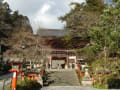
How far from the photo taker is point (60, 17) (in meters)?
20.0

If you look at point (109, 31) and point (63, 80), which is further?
point (63, 80)

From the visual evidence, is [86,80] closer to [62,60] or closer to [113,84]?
[113,84]

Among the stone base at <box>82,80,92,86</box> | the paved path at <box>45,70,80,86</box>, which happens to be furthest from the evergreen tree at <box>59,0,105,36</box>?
the stone base at <box>82,80,92,86</box>

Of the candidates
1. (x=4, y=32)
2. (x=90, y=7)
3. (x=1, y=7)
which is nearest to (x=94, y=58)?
(x=90, y=7)

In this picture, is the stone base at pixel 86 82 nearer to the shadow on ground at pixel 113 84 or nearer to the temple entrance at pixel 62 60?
the shadow on ground at pixel 113 84

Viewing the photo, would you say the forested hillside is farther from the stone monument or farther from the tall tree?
the tall tree

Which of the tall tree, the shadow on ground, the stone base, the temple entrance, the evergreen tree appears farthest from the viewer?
the temple entrance

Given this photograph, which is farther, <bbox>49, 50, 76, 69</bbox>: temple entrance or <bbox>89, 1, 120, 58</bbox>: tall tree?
<bbox>49, 50, 76, 69</bbox>: temple entrance

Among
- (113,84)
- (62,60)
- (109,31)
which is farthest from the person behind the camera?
(62,60)

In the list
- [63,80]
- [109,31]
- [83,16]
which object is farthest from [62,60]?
[109,31]

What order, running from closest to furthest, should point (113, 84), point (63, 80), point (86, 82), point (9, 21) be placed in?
point (113, 84), point (86, 82), point (63, 80), point (9, 21)

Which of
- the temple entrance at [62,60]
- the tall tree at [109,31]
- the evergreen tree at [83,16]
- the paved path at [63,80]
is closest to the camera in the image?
the tall tree at [109,31]

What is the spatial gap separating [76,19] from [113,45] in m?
11.4

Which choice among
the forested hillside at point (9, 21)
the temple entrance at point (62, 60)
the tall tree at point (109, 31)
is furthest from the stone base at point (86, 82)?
the forested hillside at point (9, 21)
